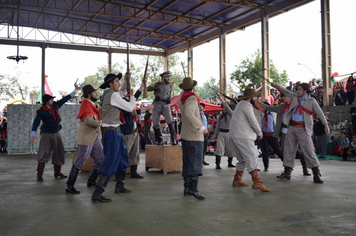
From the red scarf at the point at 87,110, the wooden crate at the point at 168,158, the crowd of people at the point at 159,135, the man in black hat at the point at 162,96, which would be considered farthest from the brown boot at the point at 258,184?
the man in black hat at the point at 162,96

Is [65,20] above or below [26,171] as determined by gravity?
above

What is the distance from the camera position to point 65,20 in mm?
24250

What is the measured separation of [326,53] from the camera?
16.1 meters

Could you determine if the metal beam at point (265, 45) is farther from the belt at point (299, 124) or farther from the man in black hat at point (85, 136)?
the man in black hat at point (85, 136)

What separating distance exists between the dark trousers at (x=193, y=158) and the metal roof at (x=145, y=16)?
13.9 metres

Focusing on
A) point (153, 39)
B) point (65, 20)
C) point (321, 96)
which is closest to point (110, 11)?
point (65, 20)

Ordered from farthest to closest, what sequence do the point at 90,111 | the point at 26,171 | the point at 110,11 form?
1. the point at 110,11
2. the point at 26,171
3. the point at 90,111

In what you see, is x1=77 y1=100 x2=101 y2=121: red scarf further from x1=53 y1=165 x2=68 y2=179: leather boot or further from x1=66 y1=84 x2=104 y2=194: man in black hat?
x1=53 y1=165 x2=68 y2=179: leather boot

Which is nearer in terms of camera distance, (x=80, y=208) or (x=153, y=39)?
(x=80, y=208)

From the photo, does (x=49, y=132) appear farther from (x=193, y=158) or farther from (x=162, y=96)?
(x=193, y=158)

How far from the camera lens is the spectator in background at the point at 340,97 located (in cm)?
1518

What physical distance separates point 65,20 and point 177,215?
2229cm

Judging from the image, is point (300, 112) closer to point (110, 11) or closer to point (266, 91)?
point (266, 91)

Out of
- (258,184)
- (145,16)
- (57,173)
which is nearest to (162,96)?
(57,173)
